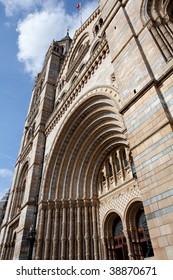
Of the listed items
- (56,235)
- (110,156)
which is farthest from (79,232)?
(110,156)

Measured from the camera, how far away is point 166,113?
3.96 m

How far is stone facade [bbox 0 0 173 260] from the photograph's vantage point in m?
3.97

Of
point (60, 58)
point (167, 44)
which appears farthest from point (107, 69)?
point (60, 58)

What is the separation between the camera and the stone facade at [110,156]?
397cm

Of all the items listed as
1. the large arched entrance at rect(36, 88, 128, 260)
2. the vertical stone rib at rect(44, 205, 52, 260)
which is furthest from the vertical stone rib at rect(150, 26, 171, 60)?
the vertical stone rib at rect(44, 205, 52, 260)

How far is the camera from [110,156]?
1010 cm

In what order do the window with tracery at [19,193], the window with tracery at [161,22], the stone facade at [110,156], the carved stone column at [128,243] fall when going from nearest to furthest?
the stone facade at [110,156] < the window with tracery at [161,22] < the carved stone column at [128,243] < the window with tracery at [19,193]

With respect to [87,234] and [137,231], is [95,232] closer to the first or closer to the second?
[87,234]

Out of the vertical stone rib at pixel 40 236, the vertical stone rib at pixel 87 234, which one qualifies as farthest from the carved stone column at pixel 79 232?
the vertical stone rib at pixel 40 236

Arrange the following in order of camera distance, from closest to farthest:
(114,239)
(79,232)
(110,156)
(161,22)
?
1. (161,22)
2. (114,239)
3. (79,232)
4. (110,156)

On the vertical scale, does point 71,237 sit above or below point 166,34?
below

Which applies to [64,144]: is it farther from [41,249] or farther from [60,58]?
[60,58]

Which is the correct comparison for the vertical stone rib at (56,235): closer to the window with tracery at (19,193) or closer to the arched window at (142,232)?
the arched window at (142,232)
